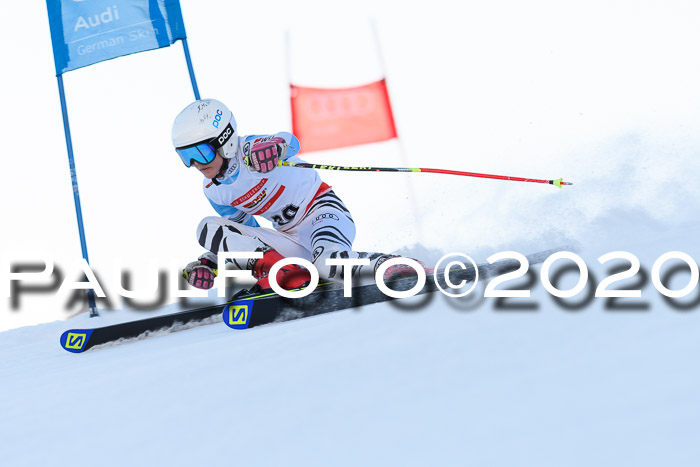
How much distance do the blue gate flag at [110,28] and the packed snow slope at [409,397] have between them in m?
3.98

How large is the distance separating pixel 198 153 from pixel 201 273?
71 centimetres

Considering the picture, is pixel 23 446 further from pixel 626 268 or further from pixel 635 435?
pixel 626 268

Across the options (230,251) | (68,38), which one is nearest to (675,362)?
(230,251)

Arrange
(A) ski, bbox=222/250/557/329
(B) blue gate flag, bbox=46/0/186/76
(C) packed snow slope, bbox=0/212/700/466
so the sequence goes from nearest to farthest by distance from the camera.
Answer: (C) packed snow slope, bbox=0/212/700/466 < (A) ski, bbox=222/250/557/329 < (B) blue gate flag, bbox=46/0/186/76

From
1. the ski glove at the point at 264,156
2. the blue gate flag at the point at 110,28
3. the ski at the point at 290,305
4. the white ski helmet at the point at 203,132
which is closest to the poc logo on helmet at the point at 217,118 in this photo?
the white ski helmet at the point at 203,132

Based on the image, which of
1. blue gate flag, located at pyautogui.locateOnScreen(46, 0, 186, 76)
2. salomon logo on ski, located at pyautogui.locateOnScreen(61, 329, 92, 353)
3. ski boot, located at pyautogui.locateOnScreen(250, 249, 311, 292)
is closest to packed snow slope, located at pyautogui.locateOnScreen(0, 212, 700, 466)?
salomon logo on ski, located at pyautogui.locateOnScreen(61, 329, 92, 353)

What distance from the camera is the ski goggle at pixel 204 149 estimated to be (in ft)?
12.0

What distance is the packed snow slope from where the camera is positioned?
120 cm

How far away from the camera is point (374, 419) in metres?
1.40

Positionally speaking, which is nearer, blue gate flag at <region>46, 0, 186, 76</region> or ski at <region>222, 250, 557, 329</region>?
ski at <region>222, 250, 557, 329</region>

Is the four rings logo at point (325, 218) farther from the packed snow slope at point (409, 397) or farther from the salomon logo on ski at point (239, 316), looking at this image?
the packed snow slope at point (409, 397)

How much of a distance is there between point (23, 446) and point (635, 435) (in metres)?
1.40

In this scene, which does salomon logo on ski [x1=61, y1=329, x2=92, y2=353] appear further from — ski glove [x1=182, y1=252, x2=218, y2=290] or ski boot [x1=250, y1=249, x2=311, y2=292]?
ski boot [x1=250, y1=249, x2=311, y2=292]

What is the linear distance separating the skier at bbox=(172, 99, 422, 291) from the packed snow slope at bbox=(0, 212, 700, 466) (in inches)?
52.3
